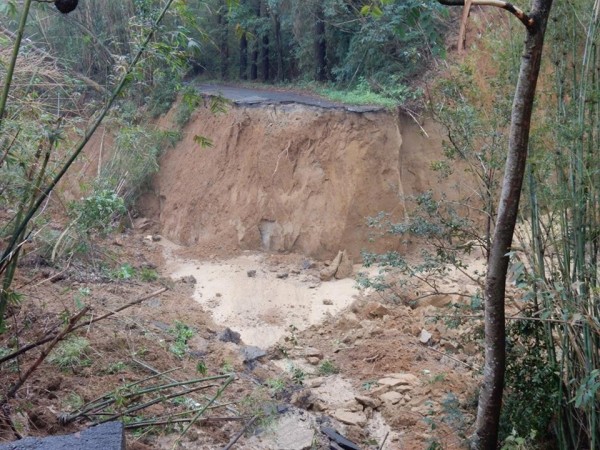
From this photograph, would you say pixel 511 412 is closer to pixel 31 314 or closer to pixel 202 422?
pixel 202 422

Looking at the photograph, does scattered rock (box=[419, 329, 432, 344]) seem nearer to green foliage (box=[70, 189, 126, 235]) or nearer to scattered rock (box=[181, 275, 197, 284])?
scattered rock (box=[181, 275, 197, 284])

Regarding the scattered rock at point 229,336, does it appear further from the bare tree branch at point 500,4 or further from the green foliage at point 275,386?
the bare tree branch at point 500,4

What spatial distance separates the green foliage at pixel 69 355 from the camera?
5.14 metres

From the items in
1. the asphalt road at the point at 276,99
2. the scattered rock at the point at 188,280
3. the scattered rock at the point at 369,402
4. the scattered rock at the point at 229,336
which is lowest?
the scattered rock at the point at 188,280

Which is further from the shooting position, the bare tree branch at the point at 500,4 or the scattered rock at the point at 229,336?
the scattered rock at the point at 229,336

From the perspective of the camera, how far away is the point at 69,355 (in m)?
5.19

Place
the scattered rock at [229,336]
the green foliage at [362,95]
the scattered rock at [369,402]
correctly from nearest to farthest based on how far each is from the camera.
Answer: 1. the scattered rock at [369,402]
2. the scattered rock at [229,336]
3. the green foliage at [362,95]

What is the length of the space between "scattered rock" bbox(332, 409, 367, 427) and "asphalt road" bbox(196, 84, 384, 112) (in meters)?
6.36

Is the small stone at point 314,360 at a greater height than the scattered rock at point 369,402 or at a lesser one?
lesser

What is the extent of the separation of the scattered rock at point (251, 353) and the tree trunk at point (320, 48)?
375 inches

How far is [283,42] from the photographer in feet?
60.0

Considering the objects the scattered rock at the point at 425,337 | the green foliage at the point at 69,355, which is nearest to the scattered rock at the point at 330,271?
the scattered rock at the point at 425,337

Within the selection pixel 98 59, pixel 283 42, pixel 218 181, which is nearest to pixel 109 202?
pixel 218 181

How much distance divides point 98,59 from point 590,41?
1220cm
